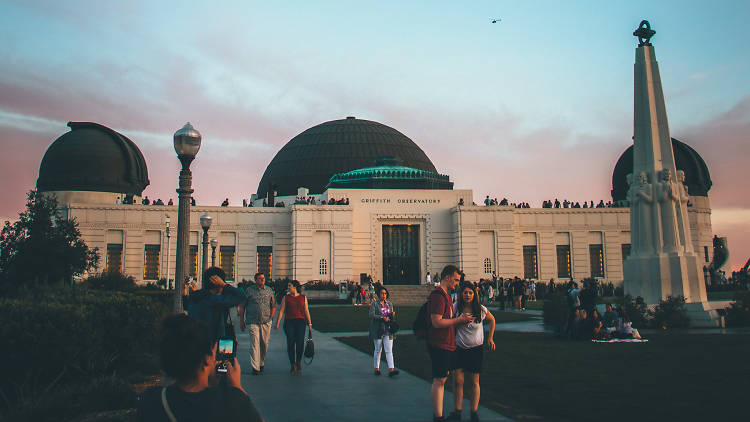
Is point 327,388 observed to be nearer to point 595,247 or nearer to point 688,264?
point 688,264

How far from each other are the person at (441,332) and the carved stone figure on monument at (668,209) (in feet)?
55.6

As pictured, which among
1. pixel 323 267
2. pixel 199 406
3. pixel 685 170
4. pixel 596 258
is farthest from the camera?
pixel 685 170

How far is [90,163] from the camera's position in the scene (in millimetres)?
52938

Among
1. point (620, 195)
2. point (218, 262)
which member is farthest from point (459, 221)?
point (620, 195)

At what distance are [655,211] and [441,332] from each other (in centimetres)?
1747

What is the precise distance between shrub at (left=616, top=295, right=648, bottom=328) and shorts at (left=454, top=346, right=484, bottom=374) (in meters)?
14.6

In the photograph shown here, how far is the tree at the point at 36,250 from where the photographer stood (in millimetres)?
28812

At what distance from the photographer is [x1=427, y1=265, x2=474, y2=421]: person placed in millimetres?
7465

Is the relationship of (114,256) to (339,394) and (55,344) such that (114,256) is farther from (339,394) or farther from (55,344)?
(339,394)

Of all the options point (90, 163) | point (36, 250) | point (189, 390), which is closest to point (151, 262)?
point (90, 163)

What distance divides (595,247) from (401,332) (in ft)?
123

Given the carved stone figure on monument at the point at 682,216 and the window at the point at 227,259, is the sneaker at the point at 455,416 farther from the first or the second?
the window at the point at 227,259

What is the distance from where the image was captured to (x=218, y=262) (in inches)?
1925

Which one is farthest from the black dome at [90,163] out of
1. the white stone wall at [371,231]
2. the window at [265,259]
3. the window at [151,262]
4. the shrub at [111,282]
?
the shrub at [111,282]
